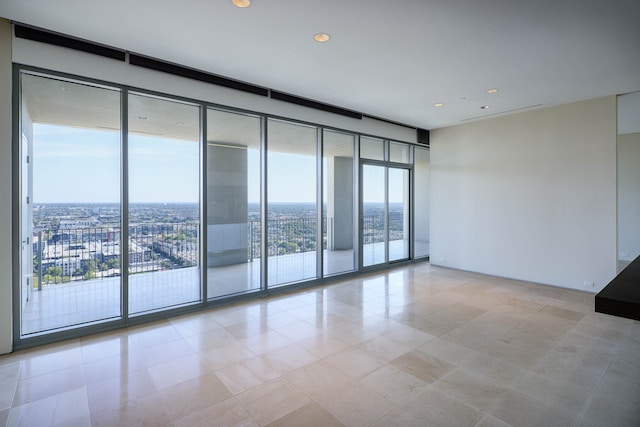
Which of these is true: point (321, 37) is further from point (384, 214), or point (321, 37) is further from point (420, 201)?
point (420, 201)

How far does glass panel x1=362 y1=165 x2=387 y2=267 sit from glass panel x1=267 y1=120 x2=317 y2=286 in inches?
53.6

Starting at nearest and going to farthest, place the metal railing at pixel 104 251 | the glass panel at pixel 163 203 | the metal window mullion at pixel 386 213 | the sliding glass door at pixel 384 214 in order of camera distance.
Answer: the metal railing at pixel 104 251 < the glass panel at pixel 163 203 < the sliding glass door at pixel 384 214 < the metal window mullion at pixel 386 213

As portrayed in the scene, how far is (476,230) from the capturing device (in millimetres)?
6953

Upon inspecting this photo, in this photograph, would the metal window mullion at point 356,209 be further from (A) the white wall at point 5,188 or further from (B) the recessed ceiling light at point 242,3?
(A) the white wall at point 5,188

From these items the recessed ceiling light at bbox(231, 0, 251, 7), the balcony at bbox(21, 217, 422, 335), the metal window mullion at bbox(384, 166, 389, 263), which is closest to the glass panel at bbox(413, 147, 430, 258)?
the metal window mullion at bbox(384, 166, 389, 263)

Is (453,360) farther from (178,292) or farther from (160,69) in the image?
(160,69)

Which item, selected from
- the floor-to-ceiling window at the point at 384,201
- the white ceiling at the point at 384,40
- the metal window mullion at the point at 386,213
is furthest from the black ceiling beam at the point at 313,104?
the metal window mullion at the point at 386,213

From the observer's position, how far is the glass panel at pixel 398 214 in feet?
24.5

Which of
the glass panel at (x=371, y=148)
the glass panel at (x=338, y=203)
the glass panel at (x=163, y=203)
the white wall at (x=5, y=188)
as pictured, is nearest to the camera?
the white wall at (x=5, y=188)

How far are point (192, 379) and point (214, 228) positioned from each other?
2.35 metres

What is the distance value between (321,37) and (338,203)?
3658 millimetres

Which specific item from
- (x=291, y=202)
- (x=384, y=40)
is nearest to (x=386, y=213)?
(x=291, y=202)

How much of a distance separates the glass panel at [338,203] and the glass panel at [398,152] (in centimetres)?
128

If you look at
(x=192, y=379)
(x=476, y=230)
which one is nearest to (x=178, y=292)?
(x=192, y=379)
